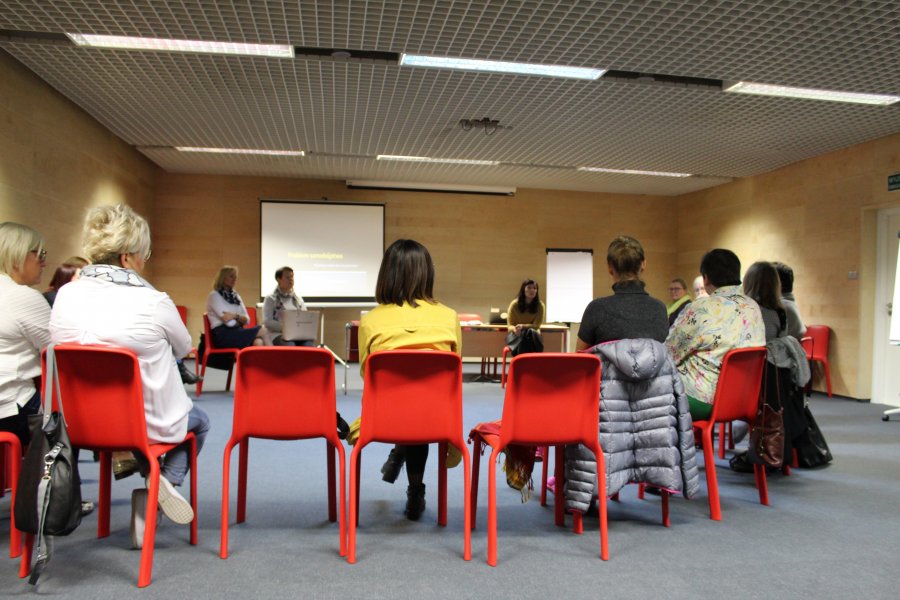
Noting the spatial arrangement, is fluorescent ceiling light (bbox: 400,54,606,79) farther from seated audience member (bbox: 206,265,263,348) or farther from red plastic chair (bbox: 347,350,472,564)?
red plastic chair (bbox: 347,350,472,564)

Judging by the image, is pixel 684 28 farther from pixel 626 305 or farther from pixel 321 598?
pixel 321 598

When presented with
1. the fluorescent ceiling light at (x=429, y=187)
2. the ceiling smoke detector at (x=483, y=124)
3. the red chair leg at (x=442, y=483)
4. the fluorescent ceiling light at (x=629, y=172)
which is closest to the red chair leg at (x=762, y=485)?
the red chair leg at (x=442, y=483)

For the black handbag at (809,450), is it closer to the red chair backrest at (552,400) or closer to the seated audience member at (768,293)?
the seated audience member at (768,293)

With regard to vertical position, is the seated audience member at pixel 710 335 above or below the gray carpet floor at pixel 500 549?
above

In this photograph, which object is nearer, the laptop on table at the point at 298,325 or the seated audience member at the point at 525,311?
the laptop on table at the point at 298,325

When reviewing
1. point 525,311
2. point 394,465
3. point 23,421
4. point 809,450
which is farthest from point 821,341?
point 23,421

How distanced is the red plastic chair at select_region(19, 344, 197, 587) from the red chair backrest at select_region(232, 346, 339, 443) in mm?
350

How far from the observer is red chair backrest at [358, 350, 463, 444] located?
Result: 234 centimetres

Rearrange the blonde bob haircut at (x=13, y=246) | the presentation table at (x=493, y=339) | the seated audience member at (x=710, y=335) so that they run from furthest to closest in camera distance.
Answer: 1. the presentation table at (x=493, y=339)
2. the seated audience member at (x=710, y=335)
3. the blonde bob haircut at (x=13, y=246)

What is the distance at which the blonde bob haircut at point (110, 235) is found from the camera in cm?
230

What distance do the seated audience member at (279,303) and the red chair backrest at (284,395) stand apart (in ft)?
15.6

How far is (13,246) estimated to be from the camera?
253 centimetres

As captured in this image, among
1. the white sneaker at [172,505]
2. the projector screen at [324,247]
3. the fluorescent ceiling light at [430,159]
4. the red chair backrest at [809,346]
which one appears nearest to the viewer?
the white sneaker at [172,505]

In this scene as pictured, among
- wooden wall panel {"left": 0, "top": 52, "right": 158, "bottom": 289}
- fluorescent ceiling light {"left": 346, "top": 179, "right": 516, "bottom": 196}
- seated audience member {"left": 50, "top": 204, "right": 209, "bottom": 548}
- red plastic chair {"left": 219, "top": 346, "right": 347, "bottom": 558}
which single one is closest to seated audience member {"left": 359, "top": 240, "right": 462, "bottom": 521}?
red plastic chair {"left": 219, "top": 346, "right": 347, "bottom": 558}
